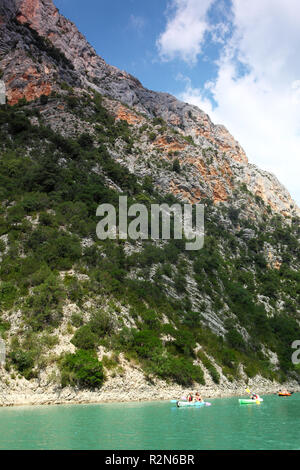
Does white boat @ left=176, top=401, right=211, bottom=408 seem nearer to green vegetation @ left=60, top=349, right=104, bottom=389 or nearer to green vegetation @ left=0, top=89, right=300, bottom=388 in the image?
green vegetation @ left=0, top=89, right=300, bottom=388

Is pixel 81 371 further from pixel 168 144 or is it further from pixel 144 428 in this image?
pixel 168 144

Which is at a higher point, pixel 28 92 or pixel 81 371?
pixel 28 92

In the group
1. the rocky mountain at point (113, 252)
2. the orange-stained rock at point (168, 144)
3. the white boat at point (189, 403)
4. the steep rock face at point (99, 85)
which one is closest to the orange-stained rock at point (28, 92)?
the steep rock face at point (99, 85)

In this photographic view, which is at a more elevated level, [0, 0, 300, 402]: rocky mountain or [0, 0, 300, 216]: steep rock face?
[0, 0, 300, 216]: steep rock face

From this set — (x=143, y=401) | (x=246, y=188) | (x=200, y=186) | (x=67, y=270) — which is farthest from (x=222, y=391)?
(x=246, y=188)

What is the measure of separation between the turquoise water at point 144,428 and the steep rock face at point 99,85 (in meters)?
63.6

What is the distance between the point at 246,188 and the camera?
10938cm

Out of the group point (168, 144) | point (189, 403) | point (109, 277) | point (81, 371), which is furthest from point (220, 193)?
point (81, 371)

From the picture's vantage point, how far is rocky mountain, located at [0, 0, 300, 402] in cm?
3622

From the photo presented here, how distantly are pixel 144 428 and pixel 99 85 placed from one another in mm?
121763

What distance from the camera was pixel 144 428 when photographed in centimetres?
2064

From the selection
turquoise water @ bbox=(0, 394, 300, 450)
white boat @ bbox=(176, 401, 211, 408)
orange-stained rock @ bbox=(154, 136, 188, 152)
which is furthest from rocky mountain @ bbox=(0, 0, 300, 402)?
turquoise water @ bbox=(0, 394, 300, 450)

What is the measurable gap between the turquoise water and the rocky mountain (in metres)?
6.07
